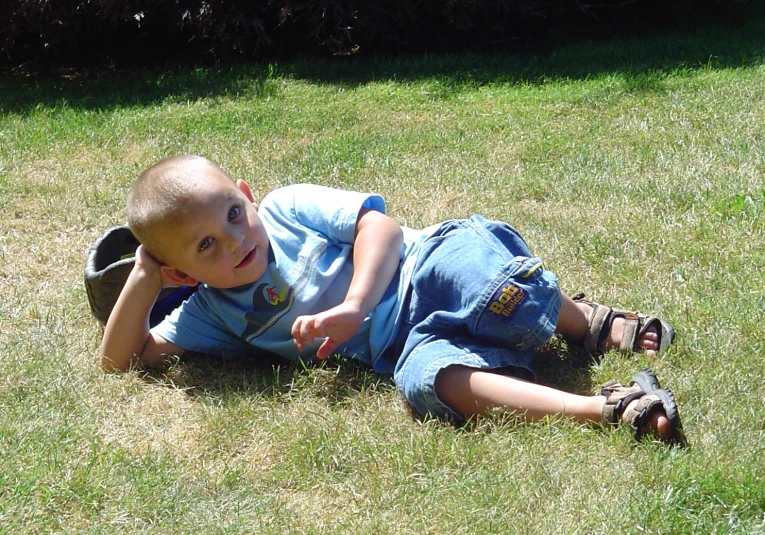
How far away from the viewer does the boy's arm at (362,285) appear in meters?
2.60

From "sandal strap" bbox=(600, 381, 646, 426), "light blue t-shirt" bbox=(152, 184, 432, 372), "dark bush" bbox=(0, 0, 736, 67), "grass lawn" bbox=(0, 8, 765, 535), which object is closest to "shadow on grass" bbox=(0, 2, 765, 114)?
"grass lawn" bbox=(0, 8, 765, 535)

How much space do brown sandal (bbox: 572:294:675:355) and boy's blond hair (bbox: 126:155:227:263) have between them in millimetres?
1296

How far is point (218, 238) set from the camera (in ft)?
9.06

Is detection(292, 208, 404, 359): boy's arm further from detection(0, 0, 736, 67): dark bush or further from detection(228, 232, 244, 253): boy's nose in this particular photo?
detection(0, 0, 736, 67): dark bush

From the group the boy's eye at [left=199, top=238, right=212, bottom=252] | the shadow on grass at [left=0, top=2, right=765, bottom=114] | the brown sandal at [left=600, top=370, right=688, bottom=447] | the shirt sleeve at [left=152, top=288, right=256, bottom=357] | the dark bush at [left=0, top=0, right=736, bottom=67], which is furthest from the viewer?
the dark bush at [left=0, top=0, right=736, bottom=67]

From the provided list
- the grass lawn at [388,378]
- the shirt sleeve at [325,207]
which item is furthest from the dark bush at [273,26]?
the shirt sleeve at [325,207]

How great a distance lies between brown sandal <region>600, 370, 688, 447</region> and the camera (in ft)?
7.73

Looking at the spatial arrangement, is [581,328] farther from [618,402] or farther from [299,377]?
[299,377]

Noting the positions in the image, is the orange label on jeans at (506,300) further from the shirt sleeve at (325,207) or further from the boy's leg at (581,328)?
the shirt sleeve at (325,207)

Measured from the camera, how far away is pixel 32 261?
3977 mm

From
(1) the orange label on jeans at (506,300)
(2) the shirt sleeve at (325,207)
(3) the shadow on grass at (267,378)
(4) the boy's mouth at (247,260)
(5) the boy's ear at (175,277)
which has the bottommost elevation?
(3) the shadow on grass at (267,378)

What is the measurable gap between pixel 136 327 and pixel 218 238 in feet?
1.58

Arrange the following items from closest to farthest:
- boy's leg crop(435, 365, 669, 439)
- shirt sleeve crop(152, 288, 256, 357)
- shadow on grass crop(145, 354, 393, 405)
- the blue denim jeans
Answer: boy's leg crop(435, 365, 669, 439)
the blue denim jeans
shadow on grass crop(145, 354, 393, 405)
shirt sleeve crop(152, 288, 256, 357)

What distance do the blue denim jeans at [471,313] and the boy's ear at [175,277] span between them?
Result: 2.26ft
